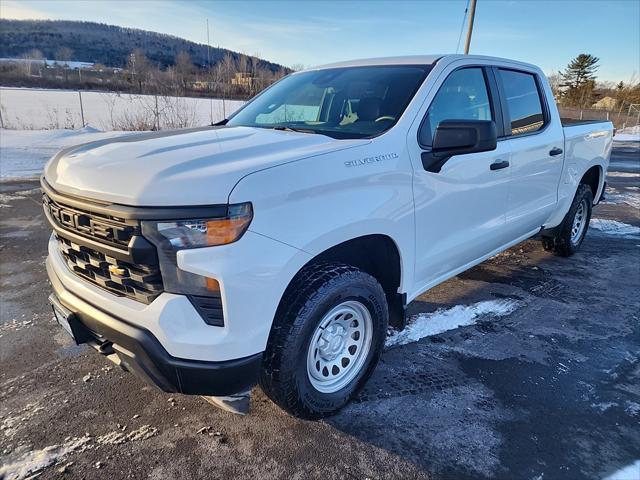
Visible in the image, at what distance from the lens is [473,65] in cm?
331

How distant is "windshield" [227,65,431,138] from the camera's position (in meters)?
2.81

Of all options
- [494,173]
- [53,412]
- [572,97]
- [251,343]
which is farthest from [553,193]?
[572,97]

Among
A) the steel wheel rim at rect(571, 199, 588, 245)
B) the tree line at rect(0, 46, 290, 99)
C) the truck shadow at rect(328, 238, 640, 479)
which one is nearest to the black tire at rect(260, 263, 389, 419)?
the truck shadow at rect(328, 238, 640, 479)

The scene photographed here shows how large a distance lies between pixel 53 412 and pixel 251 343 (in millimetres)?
1491

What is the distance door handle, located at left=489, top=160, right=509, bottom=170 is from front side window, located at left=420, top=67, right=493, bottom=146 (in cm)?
37

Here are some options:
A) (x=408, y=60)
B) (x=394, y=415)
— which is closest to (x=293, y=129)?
(x=408, y=60)

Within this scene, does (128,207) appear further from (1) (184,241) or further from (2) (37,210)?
(2) (37,210)

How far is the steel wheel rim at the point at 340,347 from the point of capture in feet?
7.97

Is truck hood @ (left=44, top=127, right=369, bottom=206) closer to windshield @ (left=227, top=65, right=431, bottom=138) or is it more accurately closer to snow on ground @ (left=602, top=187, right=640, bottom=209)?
windshield @ (left=227, top=65, right=431, bottom=138)

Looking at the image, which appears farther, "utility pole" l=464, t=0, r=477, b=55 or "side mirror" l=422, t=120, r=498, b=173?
"utility pole" l=464, t=0, r=477, b=55

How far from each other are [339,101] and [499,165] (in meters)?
1.30

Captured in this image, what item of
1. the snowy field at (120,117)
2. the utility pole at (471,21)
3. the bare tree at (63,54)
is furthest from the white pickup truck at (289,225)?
the bare tree at (63,54)

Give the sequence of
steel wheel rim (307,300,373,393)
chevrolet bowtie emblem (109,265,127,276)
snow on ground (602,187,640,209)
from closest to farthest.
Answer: chevrolet bowtie emblem (109,265,127,276) → steel wheel rim (307,300,373,393) → snow on ground (602,187,640,209)

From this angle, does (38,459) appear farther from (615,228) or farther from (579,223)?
(615,228)
